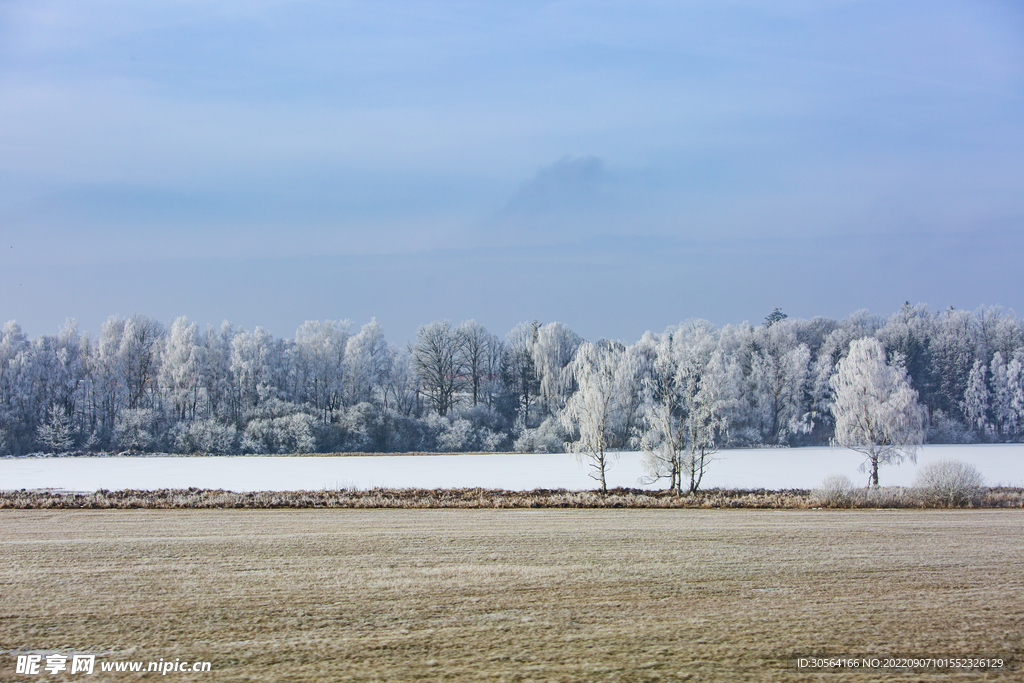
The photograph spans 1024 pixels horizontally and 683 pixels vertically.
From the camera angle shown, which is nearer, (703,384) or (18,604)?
(18,604)

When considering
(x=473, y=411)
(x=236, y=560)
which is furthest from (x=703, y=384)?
(x=473, y=411)

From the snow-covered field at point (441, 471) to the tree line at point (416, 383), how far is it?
306 inches

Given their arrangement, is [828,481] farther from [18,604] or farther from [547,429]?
[547,429]

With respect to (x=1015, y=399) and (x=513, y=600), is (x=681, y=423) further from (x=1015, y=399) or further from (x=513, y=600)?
(x=1015, y=399)

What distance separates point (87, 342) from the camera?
2980 inches

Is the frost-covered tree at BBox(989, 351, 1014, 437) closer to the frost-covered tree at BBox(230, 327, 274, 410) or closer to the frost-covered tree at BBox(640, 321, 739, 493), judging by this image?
the frost-covered tree at BBox(640, 321, 739, 493)

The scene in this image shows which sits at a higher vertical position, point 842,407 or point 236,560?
point 842,407

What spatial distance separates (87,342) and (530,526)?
219ft

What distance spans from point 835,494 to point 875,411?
15.0m

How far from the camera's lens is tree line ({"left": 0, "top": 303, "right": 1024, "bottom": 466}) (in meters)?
66.4

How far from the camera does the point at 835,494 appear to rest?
31.0 meters

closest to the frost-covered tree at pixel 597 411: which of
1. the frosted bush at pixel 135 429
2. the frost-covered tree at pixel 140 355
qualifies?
the frosted bush at pixel 135 429

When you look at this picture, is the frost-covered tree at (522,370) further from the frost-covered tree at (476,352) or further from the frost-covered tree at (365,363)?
the frost-covered tree at (365,363)

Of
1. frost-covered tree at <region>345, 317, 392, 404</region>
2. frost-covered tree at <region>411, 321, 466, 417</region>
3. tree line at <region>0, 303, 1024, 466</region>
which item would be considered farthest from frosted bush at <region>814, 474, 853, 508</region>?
frost-covered tree at <region>345, 317, 392, 404</region>
